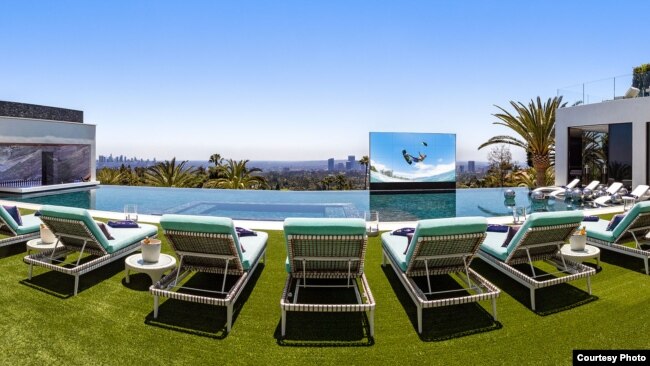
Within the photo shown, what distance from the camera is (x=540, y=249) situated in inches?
205

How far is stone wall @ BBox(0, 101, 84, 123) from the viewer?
2262cm

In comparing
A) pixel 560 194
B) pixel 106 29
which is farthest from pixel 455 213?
pixel 106 29

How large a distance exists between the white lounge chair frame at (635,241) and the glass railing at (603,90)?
46.4 ft

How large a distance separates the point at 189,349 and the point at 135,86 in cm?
2699

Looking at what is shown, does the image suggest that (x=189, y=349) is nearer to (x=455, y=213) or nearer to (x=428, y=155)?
(x=455, y=213)

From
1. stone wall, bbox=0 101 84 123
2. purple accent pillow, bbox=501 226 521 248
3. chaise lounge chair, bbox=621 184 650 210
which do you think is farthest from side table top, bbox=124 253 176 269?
stone wall, bbox=0 101 84 123

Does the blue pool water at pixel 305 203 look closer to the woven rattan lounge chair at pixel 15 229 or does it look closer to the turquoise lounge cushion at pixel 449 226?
the woven rattan lounge chair at pixel 15 229

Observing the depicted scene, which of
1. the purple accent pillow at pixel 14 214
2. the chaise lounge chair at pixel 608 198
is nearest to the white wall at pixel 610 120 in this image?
the chaise lounge chair at pixel 608 198

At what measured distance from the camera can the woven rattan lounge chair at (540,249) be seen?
4.62 m

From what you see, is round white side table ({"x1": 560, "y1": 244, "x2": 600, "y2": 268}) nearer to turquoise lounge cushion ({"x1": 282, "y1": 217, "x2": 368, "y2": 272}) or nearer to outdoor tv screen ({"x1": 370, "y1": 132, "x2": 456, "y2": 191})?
turquoise lounge cushion ({"x1": 282, "y1": 217, "x2": 368, "y2": 272})

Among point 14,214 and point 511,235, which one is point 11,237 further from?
point 511,235

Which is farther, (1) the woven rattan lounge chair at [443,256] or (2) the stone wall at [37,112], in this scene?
(2) the stone wall at [37,112]

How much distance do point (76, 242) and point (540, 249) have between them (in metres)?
6.80

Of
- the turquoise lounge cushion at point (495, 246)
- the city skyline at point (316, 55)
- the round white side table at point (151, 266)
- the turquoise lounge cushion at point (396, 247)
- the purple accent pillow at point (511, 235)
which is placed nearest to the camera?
the turquoise lounge cushion at point (396, 247)
